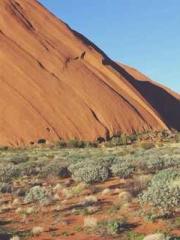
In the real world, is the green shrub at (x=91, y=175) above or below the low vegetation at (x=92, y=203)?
above

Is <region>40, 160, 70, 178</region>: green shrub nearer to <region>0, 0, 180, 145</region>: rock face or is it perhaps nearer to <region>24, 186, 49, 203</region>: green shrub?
<region>24, 186, 49, 203</region>: green shrub

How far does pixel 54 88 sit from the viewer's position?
2146 inches

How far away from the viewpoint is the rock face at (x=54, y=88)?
50.6 m

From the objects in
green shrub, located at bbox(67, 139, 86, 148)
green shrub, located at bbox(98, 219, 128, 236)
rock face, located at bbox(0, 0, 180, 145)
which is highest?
rock face, located at bbox(0, 0, 180, 145)

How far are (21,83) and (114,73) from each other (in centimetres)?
1377

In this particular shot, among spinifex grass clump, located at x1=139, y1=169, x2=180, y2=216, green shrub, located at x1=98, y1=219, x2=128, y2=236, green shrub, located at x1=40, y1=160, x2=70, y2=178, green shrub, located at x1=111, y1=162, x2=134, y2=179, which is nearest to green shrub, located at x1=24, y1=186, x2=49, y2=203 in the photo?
spinifex grass clump, located at x1=139, y1=169, x2=180, y2=216

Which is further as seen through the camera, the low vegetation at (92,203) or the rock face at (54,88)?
the rock face at (54,88)

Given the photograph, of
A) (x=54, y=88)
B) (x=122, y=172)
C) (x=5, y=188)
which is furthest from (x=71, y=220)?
(x=54, y=88)

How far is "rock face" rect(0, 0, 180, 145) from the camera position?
166 ft

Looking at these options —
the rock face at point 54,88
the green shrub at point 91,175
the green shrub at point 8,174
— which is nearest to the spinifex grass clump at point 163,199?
the green shrub at point 91,175

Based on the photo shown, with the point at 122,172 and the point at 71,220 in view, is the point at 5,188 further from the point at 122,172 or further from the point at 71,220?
the point at 71,220

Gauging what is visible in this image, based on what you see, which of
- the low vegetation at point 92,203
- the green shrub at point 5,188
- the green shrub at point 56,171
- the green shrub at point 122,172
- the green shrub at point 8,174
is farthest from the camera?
the green shrub at point 56,171

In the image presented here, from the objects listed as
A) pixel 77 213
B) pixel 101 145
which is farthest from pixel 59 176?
pixel 101 145

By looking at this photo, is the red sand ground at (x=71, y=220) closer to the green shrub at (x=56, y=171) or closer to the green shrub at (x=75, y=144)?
the green shrub at (x=56, y=171)
